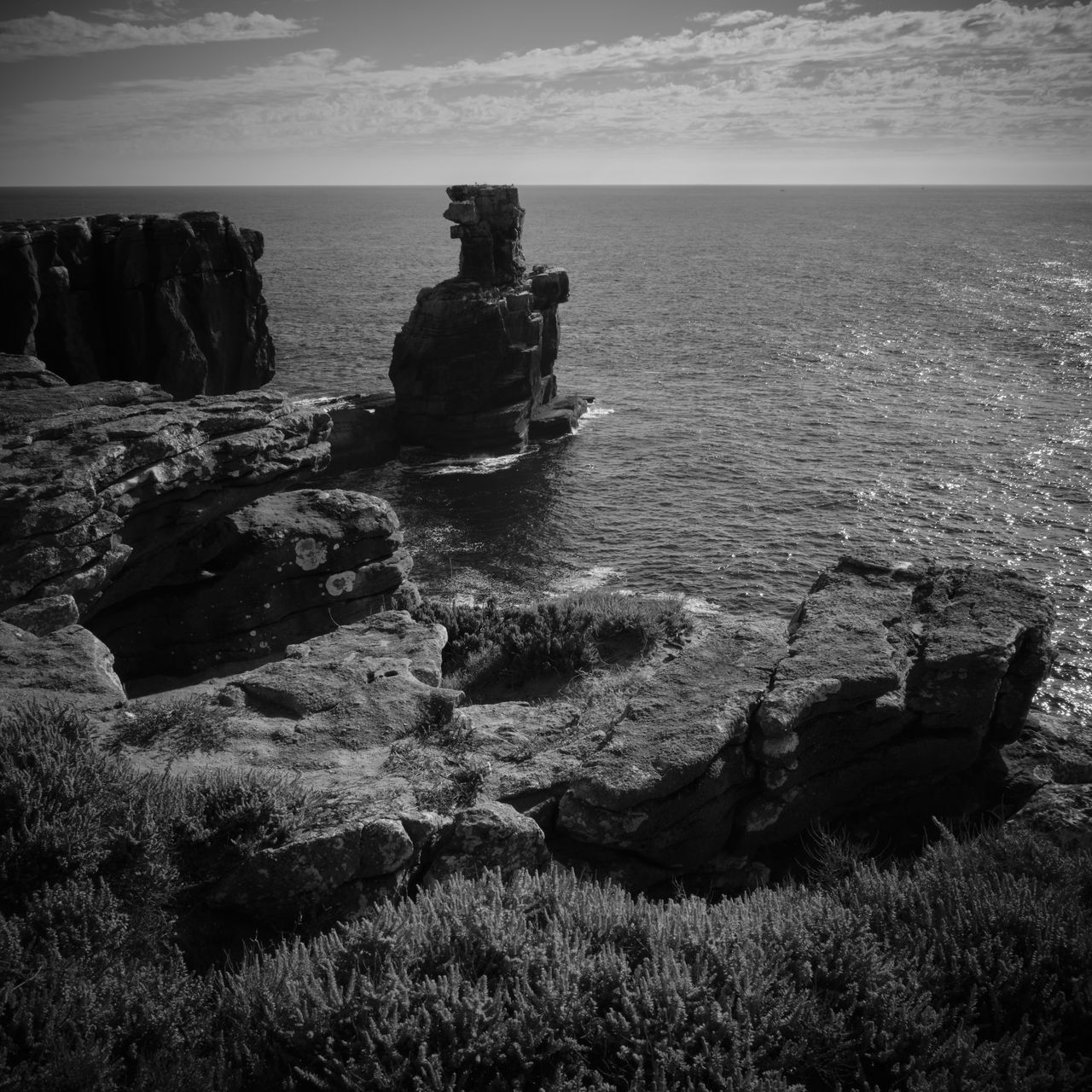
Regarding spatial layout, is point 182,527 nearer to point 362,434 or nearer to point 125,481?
point 125,481

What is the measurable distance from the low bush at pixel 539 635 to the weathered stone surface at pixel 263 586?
2280 mm

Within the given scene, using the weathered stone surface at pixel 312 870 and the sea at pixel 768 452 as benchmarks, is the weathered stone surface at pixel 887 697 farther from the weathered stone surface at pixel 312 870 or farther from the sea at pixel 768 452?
the sea at pixel 768 452

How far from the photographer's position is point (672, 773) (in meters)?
11.5

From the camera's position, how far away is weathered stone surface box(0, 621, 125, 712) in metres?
12.8

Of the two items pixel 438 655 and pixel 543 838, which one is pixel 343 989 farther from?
pixel 438 655

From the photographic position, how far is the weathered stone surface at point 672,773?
1129 centimetres

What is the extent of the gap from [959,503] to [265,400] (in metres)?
37.3

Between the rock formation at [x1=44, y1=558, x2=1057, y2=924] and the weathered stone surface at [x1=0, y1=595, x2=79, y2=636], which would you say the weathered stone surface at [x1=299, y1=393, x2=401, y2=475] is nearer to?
the weathered stone surface at [x1=0, y1=595, x2=79, y2=636]

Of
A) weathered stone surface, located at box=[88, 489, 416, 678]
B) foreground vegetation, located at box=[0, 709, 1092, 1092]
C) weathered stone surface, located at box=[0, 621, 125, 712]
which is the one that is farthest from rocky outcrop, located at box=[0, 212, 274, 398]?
foreground vegetation, located at box=[0, 709, 1092, 1092]

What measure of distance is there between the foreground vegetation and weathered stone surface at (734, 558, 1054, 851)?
122 inches

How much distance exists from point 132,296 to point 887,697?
185ft

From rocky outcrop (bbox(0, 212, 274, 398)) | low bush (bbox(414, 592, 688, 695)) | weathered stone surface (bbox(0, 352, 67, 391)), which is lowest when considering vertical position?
low bush (bbox(414, 592, 688, 695))

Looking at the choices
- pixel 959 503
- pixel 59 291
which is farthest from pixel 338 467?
pixel 959 503

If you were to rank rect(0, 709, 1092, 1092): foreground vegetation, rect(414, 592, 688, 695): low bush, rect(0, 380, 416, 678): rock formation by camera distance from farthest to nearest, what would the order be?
rect(414, 592, 688, 695): low bush
rect(0, 380, 416, 678): rock formation
rect(0, 709, 1092, 1092): foreground vegetation
